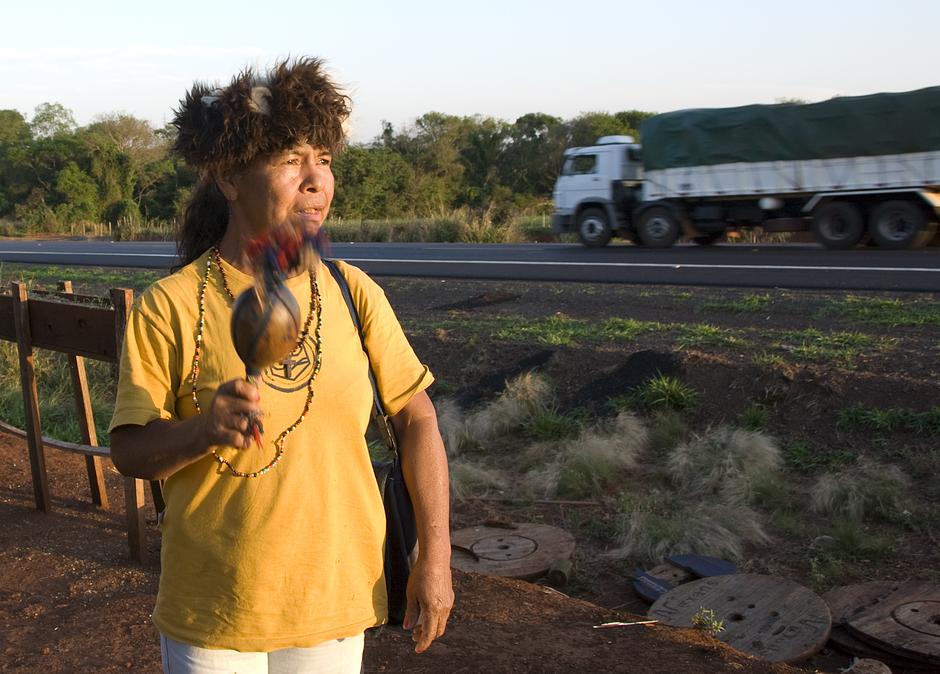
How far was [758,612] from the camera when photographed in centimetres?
505

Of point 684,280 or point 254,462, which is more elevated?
point 254,462

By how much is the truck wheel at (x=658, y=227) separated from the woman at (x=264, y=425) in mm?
19201

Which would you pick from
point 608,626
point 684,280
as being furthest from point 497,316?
point 608,626

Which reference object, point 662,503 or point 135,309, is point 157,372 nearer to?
point 135,309

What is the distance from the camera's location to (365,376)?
2.16 m

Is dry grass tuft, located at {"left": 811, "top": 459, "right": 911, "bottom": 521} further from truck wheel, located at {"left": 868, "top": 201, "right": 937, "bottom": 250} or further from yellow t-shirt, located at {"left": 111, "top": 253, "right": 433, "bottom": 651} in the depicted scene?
truck wheel, located at {"left": 868, "top": 201, "right": 937, "bottom": 250}

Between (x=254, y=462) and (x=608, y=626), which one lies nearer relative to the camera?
(x=254, y=462)

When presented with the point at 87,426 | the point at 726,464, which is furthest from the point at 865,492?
the point at 87,426

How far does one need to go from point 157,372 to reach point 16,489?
4813mm

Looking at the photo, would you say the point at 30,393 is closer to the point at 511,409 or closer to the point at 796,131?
the point at 511,409

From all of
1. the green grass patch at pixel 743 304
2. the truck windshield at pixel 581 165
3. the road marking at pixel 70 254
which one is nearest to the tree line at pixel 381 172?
the road marking at pixel 70 254

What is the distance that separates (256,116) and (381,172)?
4827 centimetres

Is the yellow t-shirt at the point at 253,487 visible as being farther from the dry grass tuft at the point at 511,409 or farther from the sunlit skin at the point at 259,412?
the dry grass tuft at the point at 511,409

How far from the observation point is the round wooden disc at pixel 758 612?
4781 mm
